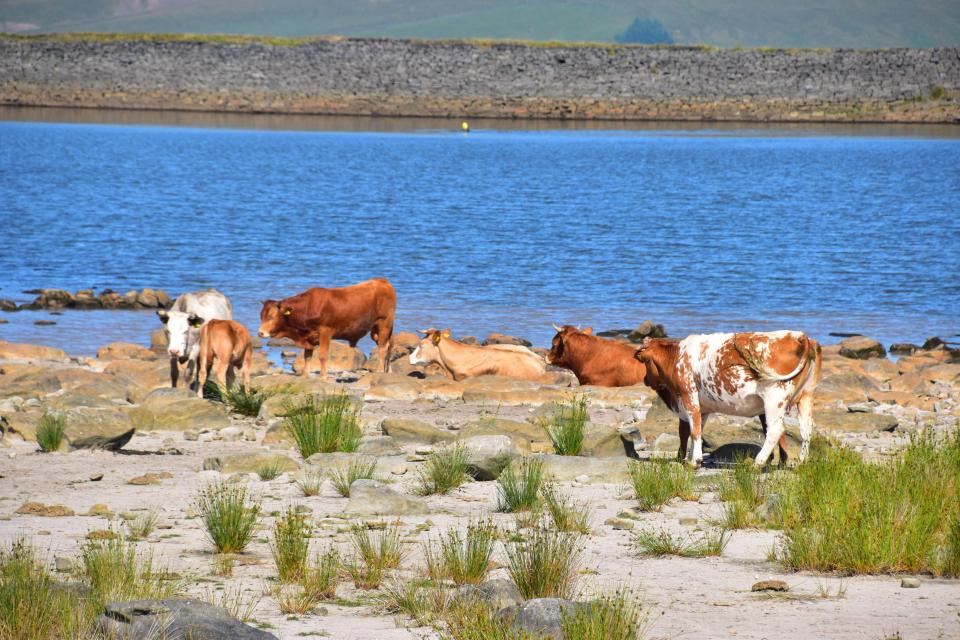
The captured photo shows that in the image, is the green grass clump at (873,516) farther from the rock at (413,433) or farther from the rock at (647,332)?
the rock at (647,332)

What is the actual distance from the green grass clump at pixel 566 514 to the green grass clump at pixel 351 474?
1656mm

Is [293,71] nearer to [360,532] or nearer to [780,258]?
[780,258]

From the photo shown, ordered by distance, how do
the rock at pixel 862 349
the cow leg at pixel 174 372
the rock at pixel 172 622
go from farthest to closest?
the rock at pixel 862 349, the cow leg at pixel 174 372, the rock at pixel 172 622

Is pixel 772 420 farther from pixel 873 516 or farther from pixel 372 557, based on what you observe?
pixel 372 557

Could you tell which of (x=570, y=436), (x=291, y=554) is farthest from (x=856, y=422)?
(x=291, y=554)

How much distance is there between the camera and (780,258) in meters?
36.4

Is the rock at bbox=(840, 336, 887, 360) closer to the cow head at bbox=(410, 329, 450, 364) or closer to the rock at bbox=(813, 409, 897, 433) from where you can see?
the cow head at bbox=(410, 329, 450, 364)

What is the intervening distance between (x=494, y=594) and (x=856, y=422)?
24.8 feet

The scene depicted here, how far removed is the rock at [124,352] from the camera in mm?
19797

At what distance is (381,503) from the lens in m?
9.73

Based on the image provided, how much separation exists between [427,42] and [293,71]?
1389cm

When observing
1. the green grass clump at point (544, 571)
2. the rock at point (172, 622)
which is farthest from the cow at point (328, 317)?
the rock at point (172, 622)

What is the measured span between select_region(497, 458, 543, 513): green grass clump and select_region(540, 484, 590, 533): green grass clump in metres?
0.10

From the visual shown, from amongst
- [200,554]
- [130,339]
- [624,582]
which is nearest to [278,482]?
[200,554]
